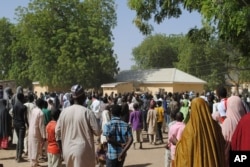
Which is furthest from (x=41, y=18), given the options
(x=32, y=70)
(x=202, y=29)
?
(x=202, y=29)

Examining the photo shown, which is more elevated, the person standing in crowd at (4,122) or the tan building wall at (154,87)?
the tan building wall at (154,87)

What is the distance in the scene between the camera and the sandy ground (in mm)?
11227

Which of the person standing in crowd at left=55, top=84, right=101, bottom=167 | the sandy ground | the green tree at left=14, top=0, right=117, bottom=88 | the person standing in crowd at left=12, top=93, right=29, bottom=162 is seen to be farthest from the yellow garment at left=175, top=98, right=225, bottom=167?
the green tree at left=14, top=0, right=117, bottom=88

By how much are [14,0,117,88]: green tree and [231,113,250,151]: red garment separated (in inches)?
1564

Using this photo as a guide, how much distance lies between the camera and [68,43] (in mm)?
44000

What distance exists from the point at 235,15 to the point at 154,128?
7.55m

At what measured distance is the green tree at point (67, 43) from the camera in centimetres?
4394

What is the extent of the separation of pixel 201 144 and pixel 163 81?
44782 mm

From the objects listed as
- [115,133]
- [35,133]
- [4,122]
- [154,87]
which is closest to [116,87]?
[154,87]

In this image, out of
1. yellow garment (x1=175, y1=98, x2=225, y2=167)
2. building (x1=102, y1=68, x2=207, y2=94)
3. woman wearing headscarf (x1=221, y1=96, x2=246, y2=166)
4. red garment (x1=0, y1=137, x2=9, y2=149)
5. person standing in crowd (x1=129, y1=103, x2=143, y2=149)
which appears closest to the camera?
yellow garment (x1=175, y1=98, x2=225, y2=167)

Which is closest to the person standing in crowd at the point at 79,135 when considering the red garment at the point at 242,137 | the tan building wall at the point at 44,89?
the red garment at the point at 242,137

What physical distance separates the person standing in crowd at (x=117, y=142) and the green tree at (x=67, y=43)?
36616 mm

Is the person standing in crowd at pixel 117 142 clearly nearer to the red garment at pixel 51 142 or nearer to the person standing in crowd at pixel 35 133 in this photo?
the red garment at pixel 51 142

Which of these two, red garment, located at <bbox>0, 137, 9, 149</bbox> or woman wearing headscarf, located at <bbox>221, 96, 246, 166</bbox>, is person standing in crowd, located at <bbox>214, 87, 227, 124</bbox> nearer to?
woman wearing headscarf, located at <bbox>221, 96, 246, 166</bbox>
